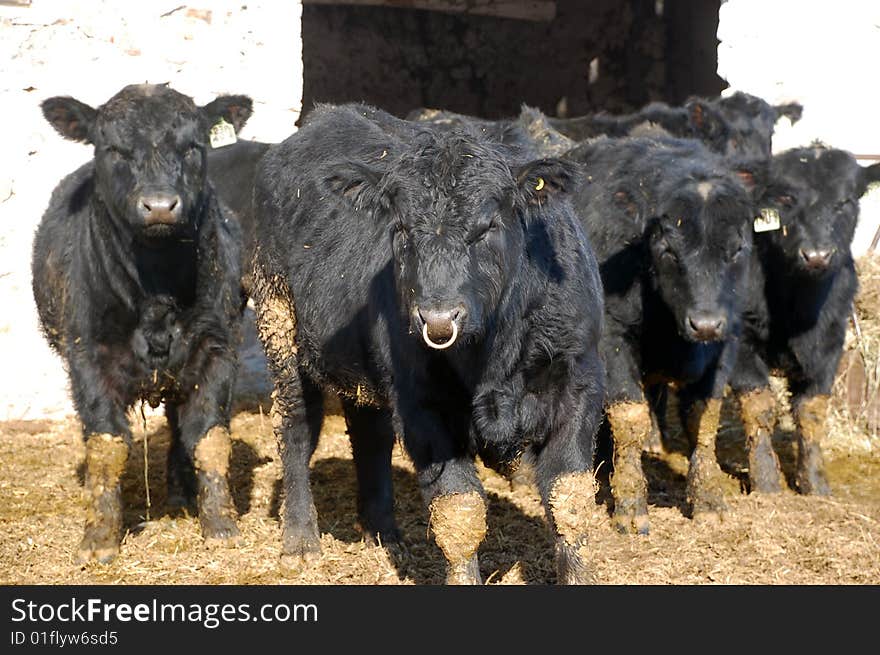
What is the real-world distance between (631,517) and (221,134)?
9.79 feet

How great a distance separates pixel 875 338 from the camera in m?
8.54

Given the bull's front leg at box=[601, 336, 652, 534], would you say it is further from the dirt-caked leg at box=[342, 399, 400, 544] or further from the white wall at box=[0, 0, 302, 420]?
the white wall at box=[0, 0, 302, 420]

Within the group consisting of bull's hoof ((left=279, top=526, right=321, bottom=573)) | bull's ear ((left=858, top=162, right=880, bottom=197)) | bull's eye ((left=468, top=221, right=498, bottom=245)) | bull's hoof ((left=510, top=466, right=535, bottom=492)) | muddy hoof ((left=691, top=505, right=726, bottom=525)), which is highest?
bull's eye ((left=468, top=221, right=498, bottom=245))

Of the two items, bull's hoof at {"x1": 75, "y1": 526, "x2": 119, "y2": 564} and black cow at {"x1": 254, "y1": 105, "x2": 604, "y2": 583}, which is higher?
black cow at {"x1": 254, "y1": 105, "x2": 604, "y2": 583}

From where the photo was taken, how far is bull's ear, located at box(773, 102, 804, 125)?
9473mm

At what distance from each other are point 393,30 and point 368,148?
1003 centimetres

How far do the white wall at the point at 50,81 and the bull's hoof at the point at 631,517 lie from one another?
14.6 ft

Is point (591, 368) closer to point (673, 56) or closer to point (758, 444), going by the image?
point (758, 444)

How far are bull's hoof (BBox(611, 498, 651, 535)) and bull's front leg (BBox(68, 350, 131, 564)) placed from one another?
8.29ft

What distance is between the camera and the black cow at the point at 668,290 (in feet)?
20.3

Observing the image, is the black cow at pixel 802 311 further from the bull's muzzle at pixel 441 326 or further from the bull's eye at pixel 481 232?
the bull's muzzle at pixel 441 326

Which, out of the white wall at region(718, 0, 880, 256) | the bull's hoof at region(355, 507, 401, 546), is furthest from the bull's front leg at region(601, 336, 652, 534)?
the white wall at region(718, 0, 880, 256)

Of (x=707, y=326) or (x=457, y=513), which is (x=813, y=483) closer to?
(x=707, y=326)
